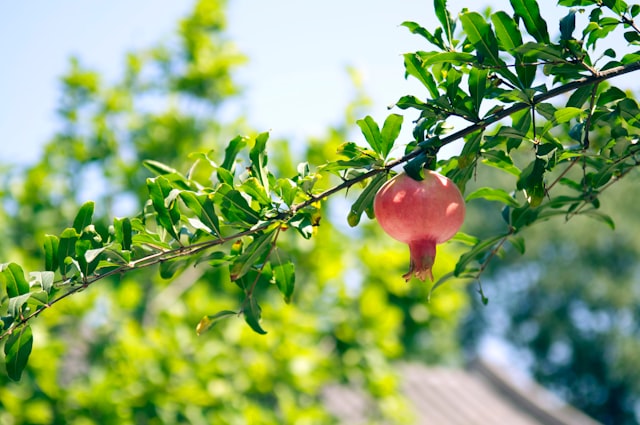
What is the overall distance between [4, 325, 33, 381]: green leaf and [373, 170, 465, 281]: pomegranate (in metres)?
Answer: 0.45

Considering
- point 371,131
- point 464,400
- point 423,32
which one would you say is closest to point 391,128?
point 371,131

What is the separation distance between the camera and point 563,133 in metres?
1.20

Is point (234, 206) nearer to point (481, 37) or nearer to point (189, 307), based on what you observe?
point (481, 37)

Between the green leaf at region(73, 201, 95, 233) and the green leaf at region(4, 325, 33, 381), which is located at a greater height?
the green leaf at region(73, 201, 95, 233)

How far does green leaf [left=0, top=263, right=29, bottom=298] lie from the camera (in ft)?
2.77

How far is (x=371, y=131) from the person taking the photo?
2.71 ft

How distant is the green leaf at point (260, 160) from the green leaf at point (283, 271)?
0.11m

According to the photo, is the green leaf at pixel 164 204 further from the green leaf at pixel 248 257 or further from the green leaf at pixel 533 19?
the green leaf at pixel 533 19

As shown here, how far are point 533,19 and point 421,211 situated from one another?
0.26 m

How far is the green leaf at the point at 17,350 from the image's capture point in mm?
Answer: 837

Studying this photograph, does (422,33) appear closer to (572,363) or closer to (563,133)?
(563,133)

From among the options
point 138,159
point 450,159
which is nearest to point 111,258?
point 450,159

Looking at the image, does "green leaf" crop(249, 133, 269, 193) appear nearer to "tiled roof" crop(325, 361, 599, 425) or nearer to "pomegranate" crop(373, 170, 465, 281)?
"pomegranate" crop(373, 170, 465, 281)

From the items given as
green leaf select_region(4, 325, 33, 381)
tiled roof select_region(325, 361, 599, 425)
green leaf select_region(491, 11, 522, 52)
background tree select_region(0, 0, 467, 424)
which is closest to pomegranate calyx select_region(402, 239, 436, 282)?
green leaf select_region(491, 11, 522, 52)
